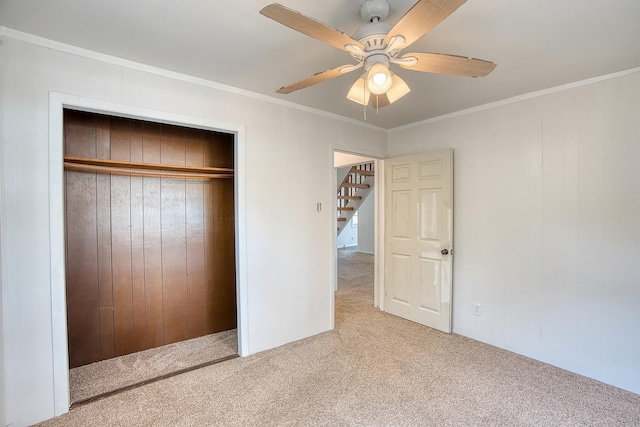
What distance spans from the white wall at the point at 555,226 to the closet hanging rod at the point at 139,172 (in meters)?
2.70

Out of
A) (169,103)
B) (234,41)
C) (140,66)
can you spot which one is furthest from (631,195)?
(140,66)

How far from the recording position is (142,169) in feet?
9.30

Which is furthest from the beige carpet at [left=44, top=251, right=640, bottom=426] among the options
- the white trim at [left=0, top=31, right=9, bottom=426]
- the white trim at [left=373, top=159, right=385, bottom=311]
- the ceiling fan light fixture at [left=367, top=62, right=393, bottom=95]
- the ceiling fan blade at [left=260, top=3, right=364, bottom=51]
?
the ceiling fan blade at [left=260, top=3, right=364, bottom=51]

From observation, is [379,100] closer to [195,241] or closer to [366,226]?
[195,241]

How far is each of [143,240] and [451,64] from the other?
2927 mm

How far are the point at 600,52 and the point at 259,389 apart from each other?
3.38 metres

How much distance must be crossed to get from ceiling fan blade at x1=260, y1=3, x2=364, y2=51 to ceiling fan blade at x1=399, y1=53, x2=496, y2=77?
311 millimetres

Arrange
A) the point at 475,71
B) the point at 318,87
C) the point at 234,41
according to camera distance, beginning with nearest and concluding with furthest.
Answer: the point at 475,71 → the point at 234,41 → the point at 318,87

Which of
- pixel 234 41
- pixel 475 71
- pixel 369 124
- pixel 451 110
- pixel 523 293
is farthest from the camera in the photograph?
pixel 369 124

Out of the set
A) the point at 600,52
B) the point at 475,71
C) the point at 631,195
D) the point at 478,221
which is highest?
the point at 600,52

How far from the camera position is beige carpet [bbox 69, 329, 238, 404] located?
7.54 ft

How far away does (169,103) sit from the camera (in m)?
2.38

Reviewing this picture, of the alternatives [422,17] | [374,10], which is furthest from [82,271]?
[422,17]

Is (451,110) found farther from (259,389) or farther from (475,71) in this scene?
(259,389)
